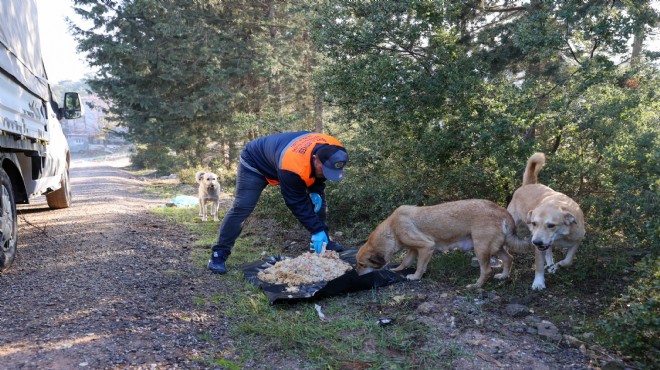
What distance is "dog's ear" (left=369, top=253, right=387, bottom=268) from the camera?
5480 millimetres

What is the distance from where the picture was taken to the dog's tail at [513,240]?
16.0 feet

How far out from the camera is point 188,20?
1839 centimetres

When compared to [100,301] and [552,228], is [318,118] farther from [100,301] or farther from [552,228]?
[100,301]

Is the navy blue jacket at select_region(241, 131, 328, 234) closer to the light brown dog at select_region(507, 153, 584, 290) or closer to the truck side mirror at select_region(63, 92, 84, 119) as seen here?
the light brown dog at select_region(507, 153, 584, 290)

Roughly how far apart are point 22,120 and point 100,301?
3424 millimetres

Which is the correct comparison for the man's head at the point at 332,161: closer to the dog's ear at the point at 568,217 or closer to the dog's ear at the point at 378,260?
the dog's ear at the point at 378,260

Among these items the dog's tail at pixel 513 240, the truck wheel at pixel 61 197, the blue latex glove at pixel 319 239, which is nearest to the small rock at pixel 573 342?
the dog's tail at pixel 513 240

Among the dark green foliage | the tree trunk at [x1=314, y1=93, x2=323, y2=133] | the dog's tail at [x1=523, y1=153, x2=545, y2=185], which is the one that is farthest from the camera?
the dark green foliage

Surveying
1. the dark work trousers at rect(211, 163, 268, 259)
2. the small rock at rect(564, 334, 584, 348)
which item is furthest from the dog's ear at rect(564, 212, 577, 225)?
the dark work trousers at rect(211, 163, 268, 259)

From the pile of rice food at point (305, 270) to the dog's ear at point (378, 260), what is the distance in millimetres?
287

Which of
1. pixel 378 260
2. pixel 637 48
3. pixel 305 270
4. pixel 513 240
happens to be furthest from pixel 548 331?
pixel 637 48

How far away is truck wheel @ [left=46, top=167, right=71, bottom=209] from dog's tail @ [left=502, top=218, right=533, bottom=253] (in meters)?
9.73

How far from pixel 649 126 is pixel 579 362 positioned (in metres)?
3.92

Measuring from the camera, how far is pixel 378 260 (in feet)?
18.1
